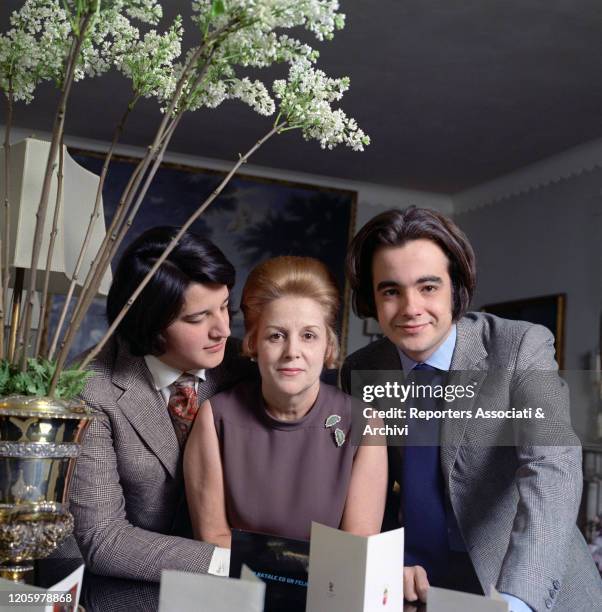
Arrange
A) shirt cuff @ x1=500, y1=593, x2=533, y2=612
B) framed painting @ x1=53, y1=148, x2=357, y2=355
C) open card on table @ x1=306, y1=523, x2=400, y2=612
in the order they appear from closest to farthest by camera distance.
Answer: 1. open card on table @ x1=306, y1=523, x2=400, y2=612
2. shirt cuff @ x1=500, y1=593, x2=533, y2=612
3. framed painting @ x1=53, y1=148, x2=357, y2=355

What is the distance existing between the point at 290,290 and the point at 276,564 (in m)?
0.54

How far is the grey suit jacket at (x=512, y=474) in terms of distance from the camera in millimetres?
1562

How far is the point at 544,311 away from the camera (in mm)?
7566

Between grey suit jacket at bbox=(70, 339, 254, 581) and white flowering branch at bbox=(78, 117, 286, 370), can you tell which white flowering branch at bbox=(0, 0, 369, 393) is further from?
grey suit jacket at bbox=(70, 339, 254, 581)

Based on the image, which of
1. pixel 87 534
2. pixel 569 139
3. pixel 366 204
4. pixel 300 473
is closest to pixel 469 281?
pixel 300 473

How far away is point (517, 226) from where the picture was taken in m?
8.15

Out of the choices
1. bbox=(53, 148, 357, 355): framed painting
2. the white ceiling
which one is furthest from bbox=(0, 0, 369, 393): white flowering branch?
bbox=(53, 148, 357, 355): framed painting

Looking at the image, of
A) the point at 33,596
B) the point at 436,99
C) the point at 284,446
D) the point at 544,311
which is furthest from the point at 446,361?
the point at 544,311

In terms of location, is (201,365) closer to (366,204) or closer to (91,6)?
(91,6)

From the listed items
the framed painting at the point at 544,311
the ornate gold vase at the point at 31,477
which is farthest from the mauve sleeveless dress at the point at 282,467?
the framed painting at the point at 544,311

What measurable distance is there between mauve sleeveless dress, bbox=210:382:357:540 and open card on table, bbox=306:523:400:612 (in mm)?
404

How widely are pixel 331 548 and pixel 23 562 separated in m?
0.44

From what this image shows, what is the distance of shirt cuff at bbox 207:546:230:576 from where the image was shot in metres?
1.51

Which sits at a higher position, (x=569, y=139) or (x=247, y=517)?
(x=569, y=139)
